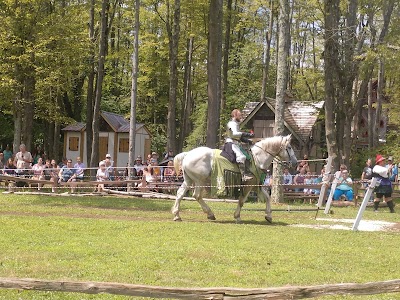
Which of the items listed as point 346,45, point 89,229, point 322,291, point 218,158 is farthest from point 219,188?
point 346,45

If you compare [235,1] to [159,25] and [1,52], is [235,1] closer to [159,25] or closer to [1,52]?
[159,25]

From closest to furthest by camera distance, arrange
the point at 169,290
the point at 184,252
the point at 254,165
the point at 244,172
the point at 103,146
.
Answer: the point at 169,290, the point at 184,252, the point at 244,172, the point at 254,165, the point at 103,146

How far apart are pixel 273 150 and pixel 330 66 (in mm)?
13990

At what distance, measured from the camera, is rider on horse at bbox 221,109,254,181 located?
1538cm

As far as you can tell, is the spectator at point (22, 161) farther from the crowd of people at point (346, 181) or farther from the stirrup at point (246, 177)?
the stirrup at point (246, 177)

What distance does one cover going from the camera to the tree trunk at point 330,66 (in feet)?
89.5

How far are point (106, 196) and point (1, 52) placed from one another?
10.8m

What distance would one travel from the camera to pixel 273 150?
52.0 ft

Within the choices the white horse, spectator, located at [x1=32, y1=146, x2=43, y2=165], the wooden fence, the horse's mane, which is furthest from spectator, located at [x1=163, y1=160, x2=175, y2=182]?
the wooden fence

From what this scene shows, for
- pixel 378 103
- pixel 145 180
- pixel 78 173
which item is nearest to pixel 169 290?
pixel 145 180

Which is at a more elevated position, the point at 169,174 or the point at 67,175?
the point at 169,174

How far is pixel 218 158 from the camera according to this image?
51.3ft

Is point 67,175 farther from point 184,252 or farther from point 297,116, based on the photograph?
point 297,116

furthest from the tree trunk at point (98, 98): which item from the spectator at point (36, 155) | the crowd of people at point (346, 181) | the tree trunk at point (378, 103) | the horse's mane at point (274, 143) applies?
the tree trunk at point (378, 103)
